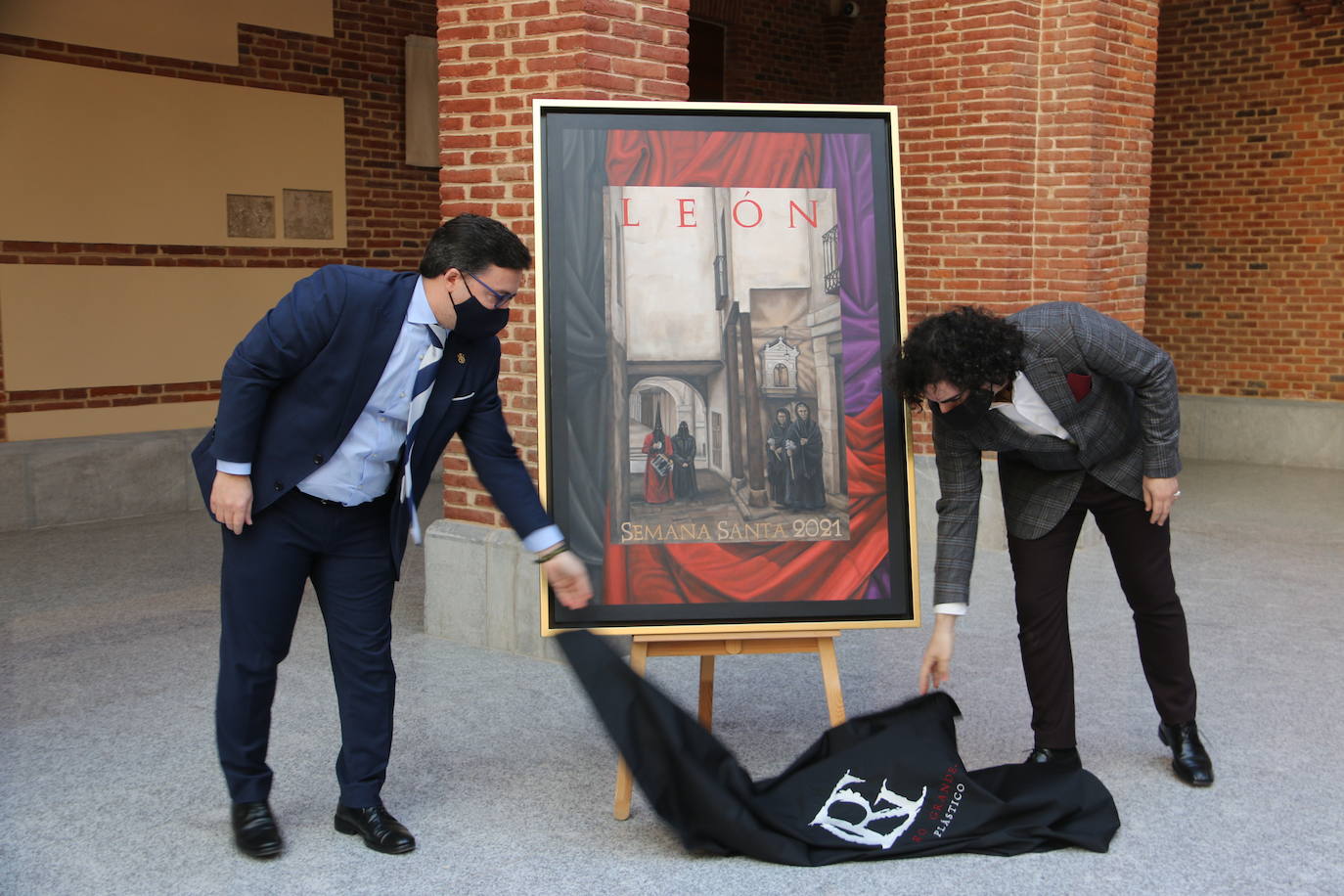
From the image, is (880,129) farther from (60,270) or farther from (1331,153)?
(1331,153)

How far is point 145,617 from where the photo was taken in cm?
616

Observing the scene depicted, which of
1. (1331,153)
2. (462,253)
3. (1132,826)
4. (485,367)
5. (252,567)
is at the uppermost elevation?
(1331,153)

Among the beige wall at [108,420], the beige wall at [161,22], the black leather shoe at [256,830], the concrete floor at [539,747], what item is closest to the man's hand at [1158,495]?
the concrete floor at [539,747]

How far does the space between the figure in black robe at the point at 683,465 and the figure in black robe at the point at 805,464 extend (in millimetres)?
277

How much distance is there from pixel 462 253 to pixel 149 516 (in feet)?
19.5

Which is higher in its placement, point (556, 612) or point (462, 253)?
point (462, 253)

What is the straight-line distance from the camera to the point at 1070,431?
390 centimetres

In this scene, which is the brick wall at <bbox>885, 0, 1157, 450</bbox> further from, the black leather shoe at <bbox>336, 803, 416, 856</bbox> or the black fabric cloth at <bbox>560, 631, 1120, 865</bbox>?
the black leather shoe at <bbox>336, 803, 416, 856</bbox>

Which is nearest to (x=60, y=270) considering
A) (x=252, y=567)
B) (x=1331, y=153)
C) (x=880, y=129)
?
(x=252, y=567)

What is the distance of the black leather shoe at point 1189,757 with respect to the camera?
4258mm

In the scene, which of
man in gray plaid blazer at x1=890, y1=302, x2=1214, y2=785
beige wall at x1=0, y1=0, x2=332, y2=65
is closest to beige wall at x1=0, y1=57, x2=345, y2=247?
beige wall at x1=0, y1=0, x2=332, y2=65

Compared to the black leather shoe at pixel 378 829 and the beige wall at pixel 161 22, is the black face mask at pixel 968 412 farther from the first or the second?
the beige wall at pixel 161 22

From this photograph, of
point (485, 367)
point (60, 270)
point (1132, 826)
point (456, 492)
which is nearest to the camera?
point (485, 367)

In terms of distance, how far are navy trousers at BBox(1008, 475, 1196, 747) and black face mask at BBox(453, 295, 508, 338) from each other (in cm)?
172
